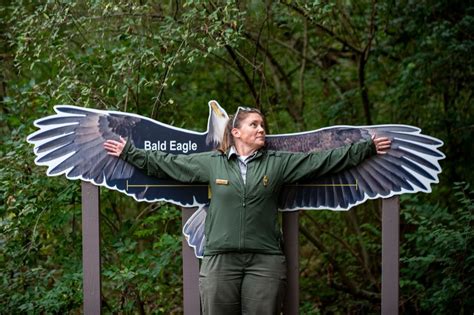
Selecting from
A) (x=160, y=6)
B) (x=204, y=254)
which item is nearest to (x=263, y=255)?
(x=204, y=254)

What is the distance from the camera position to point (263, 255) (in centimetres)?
453

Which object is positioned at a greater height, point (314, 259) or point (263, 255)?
point (263, 255)

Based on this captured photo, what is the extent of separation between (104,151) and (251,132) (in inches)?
40.2

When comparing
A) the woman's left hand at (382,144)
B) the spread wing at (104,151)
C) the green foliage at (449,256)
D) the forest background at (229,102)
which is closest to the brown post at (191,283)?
the spread wing at (104,151)

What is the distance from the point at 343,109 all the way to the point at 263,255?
12.0ft

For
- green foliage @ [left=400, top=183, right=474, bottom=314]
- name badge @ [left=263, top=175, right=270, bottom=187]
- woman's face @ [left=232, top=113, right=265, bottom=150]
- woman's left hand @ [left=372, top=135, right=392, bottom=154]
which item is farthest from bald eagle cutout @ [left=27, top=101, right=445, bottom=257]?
green foliage @ [left=400, top=183, right=474, bottom=314]

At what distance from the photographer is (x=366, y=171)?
15.8 feet

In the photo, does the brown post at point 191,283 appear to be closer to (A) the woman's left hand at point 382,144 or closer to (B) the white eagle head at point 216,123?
(B) the white eagle head at point 216,123

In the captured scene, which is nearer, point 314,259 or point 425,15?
point 425,15

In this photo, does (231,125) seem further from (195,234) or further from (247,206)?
(195,234)

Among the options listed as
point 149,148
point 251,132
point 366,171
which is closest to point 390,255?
point 366,171

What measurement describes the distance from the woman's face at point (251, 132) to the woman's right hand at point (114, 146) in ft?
2.55

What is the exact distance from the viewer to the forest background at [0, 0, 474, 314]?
5809 mm

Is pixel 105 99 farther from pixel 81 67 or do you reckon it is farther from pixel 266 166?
pixel 266 166
